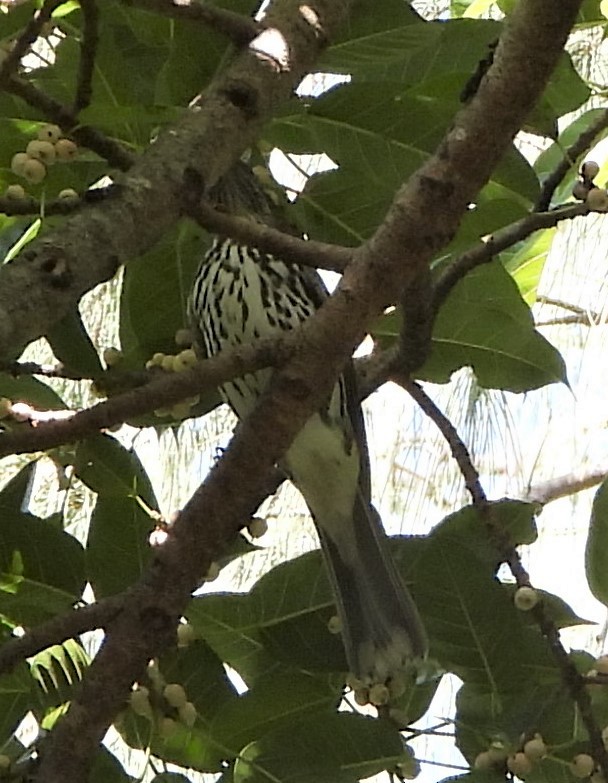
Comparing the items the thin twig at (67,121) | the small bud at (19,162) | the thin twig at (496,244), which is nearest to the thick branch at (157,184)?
the thin twig at (67,121)

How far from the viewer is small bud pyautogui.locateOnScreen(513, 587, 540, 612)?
121cm

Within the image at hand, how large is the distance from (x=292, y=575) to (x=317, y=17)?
1.74ft

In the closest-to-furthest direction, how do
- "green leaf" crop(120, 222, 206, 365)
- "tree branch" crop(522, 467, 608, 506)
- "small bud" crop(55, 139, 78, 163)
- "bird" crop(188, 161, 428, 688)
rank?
"small bud" crop(55, 139, 78, 163) → "green leaf" crop(120, 222, 206, 365) → "bird" crop(188, 161, 428, 688) → "tree branch" crop(522, 467, 608, 506)

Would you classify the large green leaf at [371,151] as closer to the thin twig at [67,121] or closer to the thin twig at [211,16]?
the thin twig at [211,16]

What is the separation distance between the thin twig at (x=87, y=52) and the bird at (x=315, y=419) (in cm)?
50

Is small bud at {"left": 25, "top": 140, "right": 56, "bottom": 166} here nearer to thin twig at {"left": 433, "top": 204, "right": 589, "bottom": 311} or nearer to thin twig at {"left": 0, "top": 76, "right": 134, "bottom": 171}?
thin twig at {"left": 0, "top": 76, "right": 134, "bottom": 171}

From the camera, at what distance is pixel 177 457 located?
89.1 inches

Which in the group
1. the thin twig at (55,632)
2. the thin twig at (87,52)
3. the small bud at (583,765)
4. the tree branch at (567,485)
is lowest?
the thin twig at (55,632)

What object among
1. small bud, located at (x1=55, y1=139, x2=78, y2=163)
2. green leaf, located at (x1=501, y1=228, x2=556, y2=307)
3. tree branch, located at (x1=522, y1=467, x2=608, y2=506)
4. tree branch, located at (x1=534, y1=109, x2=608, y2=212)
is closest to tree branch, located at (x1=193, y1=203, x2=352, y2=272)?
small bud, located at (x1=55, y1=139, x2=78, y2=163)

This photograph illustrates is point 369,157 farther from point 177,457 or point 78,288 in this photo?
point 177,457

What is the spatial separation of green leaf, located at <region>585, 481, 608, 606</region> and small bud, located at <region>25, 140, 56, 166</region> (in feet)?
1.87

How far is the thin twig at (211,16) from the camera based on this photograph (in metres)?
1.08

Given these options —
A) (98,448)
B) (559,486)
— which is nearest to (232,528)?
(98,448)

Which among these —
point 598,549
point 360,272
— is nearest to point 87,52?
point 360,272
